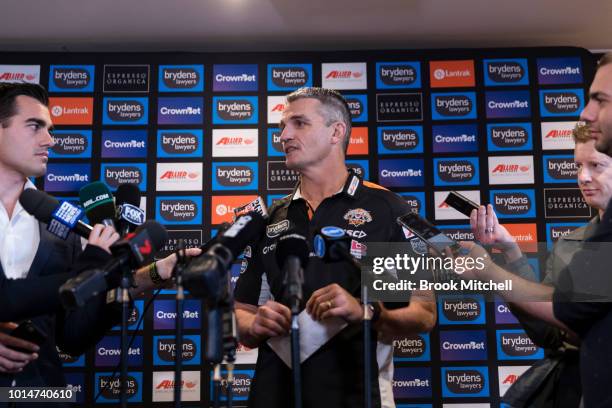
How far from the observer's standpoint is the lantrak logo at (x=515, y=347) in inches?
156

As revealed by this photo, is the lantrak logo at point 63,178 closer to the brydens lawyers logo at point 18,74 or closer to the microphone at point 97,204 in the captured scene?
the brydens lawyers logo at point 18,74

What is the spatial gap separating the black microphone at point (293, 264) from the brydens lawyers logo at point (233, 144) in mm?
2493

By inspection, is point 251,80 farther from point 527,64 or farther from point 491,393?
point 491,393

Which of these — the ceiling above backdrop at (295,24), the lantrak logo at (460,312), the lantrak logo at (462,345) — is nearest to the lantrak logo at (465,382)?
the lantrak logo at (462,345)

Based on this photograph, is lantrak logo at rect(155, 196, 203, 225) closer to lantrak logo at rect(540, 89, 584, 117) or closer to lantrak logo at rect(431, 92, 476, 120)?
lantrak logo at rect(431, 92, 476, 120)

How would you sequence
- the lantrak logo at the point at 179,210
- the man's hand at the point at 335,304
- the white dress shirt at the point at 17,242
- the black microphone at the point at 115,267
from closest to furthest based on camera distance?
1. the black microphone at the point at 115,267
2. the man's hand at the point at 335,304
3. the white dress shirt at the point at 17,242
4. the lantrak logo at the point at 179,210

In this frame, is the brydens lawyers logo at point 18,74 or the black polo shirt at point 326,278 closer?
the black polo shirt at point 326,278

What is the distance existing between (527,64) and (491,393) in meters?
2.10

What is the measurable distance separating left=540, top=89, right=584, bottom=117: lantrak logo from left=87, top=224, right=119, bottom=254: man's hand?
323 centimetres

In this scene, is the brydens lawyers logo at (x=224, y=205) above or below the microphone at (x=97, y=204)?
above

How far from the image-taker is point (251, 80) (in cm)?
428

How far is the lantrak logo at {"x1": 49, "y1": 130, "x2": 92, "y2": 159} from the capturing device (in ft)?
13.6

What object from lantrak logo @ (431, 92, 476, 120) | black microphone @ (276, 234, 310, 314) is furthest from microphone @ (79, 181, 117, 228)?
lantrak logo @ (431, 92, 476, 120)

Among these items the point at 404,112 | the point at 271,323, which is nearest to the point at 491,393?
the point at 404,112
